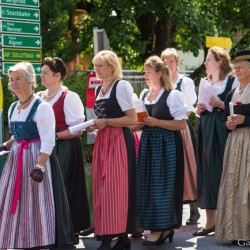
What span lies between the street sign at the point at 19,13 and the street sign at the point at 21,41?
23cm

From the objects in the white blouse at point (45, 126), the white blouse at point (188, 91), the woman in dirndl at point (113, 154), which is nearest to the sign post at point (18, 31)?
the white blouse at point (188, 91)

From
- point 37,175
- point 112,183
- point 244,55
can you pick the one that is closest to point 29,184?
point 37,175

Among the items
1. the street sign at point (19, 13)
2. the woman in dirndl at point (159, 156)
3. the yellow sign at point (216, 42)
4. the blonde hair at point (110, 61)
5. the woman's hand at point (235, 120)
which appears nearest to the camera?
the blonde hair at point (110, 61)

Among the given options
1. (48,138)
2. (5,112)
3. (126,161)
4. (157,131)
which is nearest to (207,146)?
(157,131)

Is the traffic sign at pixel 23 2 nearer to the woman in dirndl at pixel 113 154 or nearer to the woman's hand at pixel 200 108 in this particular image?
the woman's hand at pixel 200 108

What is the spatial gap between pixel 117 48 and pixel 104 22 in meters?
0.68

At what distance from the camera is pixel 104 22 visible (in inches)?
704

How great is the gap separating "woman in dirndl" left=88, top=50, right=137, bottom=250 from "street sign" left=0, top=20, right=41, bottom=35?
10.6ft

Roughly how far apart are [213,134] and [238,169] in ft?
2.75

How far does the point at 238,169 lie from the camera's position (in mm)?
7406

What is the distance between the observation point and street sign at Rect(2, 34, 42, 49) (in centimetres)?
A: 1003

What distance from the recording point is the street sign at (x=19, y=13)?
9.98 metres

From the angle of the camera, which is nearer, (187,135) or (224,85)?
(224,85)

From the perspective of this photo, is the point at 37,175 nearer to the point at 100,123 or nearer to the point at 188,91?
the point at 100,123
